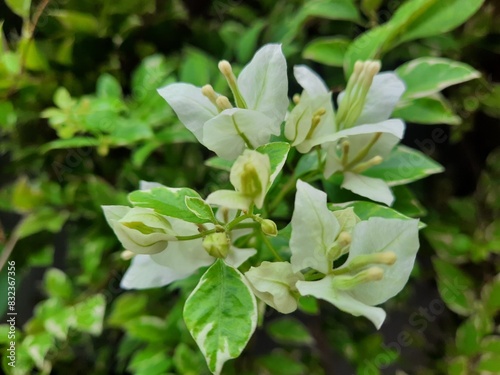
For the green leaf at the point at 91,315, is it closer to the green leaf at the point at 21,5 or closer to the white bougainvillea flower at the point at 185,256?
the white bougainvillea flower at the point at 185,256

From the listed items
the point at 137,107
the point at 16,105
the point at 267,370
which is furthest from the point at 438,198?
the point at 16,105

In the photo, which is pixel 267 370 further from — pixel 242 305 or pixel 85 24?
pixel 85 24

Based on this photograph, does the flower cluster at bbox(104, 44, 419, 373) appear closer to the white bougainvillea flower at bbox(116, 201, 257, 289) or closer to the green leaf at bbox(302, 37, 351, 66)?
the white bougainvillea flower at bbox(116, 201, 257, 289)

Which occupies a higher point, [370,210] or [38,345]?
[370,210]

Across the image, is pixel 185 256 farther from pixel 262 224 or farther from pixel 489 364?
pixel 489 364

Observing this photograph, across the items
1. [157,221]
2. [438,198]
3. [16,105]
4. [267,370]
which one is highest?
[157,221]

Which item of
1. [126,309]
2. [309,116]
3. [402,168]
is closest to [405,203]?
[402,168]

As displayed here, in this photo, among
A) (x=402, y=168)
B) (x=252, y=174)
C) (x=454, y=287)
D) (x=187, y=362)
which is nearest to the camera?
(x=252, y=174)
